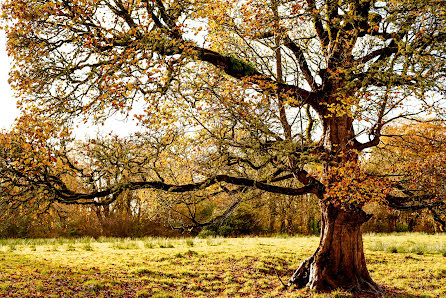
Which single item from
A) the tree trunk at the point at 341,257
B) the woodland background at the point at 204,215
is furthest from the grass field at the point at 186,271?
the woodland background at the point at 204,215

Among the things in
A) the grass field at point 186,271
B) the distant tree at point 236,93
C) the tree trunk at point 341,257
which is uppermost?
the distant tree at point 236,93

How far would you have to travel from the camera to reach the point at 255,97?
31.2 ft

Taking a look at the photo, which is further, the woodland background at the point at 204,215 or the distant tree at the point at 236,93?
the woodland background at the point at 204,215

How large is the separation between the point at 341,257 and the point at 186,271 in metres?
5.18

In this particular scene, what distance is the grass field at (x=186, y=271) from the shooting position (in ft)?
30.0

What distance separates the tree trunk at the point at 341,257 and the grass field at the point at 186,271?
47 cm

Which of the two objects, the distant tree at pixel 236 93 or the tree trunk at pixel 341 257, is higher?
the distant tree at pixel 236 93

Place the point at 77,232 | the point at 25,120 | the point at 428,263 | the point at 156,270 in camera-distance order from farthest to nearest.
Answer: the point at 77,232 → the point at 428,263 → the point at 156,270 → the point at 25,120

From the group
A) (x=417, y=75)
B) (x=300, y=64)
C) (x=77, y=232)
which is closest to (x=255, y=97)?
(x=300, y=64)

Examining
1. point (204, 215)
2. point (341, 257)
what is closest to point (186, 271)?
point (341, 257)

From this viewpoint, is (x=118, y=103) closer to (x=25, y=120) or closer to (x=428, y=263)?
(x=25, y=120)

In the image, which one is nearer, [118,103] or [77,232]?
[118,103]

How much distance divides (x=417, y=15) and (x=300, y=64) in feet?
11.8

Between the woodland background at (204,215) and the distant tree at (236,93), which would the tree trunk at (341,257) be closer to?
the distant tree at (236,93)
